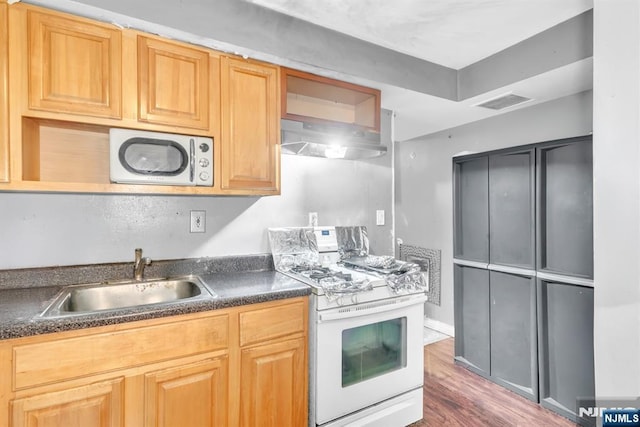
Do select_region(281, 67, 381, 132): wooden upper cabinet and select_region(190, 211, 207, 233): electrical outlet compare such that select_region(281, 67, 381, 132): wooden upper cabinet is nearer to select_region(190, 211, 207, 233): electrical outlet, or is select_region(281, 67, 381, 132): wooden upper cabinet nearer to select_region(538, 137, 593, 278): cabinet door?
select_region(190, 211, 207, 233): electrical outlet

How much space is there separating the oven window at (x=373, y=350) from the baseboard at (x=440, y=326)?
5.56ft

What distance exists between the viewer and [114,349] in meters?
1.32

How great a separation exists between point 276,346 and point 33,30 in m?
1.76

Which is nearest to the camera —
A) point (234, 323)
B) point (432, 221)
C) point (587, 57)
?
point (234, 323)

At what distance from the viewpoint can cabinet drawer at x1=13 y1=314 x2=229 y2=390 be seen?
3.93 feet

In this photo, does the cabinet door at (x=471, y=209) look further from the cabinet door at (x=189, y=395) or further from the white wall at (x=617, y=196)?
the cabinet door at (x=189, y=395)

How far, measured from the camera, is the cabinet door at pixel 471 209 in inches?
104

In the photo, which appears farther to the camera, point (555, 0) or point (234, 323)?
point (555, 0)

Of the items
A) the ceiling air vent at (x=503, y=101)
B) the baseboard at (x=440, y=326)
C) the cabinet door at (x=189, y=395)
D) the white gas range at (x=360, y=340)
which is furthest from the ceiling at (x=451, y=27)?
the baseboard at (x=440, y=326)

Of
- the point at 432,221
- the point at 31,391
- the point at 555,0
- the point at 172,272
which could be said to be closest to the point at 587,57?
the point at 555,0

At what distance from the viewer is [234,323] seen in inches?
61.7

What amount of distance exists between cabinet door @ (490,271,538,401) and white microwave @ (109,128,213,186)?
219cm

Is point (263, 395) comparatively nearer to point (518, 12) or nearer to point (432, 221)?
point (518, 12)

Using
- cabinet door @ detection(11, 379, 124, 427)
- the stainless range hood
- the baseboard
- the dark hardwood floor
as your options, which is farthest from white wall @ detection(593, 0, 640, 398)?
the baseboard
